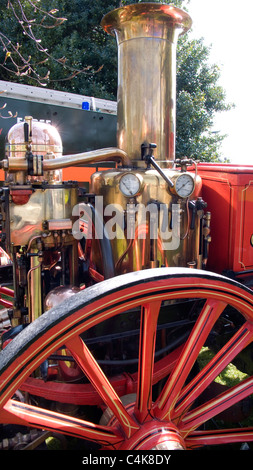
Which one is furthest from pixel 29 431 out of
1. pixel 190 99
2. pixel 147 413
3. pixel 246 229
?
pixel 190 99

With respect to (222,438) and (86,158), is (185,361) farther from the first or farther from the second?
(86,158)

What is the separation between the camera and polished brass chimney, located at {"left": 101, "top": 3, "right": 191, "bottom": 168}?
85.4 inches

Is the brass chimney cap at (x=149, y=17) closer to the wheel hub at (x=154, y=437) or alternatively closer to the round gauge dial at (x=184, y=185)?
the round gauge dial at (x=184, y=185)

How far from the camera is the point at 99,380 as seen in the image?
1.36 metres

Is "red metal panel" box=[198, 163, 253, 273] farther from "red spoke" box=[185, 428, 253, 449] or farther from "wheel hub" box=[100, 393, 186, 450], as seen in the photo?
"wheel hub" box=[100, 393, 186, 450]

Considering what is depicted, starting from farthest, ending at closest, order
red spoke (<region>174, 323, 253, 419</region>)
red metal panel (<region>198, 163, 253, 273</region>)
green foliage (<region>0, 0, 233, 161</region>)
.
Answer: green foliage (<region>0, 0, 233, 161</region>)
red metal panel (<region>198, 163, 253, 273</region>)
red spoke (<region>174, 323, 253, 419</region>)

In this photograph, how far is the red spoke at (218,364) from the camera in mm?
1521

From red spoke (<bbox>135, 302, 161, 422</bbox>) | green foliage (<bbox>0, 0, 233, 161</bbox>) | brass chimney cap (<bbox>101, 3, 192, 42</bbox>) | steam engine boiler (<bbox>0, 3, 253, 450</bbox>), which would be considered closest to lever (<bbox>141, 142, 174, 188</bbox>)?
steam engine boiler (<bbox>0, 3, 253, 450</bbox>)

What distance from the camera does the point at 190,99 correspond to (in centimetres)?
868

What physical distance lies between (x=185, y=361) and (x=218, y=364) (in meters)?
0.16

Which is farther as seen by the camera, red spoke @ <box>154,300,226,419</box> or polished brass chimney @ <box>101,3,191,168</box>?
polished brass chimney @ <box>101,3,191,168</box>

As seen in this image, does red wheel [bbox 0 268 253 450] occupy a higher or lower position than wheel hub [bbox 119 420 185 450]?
higher

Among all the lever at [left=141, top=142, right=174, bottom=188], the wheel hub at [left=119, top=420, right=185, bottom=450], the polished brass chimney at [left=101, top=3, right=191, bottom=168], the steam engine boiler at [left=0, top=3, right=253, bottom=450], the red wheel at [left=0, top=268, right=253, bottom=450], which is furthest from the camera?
the polished brass chimney at [left=101, top=3, right=191, bottom=168]
